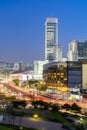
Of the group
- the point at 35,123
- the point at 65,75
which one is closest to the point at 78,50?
the point at 65,75

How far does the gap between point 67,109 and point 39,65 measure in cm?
12497

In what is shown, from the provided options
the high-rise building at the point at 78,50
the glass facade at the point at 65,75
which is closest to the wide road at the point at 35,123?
the glass facade at the point at 65,75

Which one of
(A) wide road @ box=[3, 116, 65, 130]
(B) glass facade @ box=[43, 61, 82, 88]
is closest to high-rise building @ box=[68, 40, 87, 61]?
(B) glass facade @ box=[43, 61, 82, 88]

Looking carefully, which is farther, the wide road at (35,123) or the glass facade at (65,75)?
the glass facade at (65,75)

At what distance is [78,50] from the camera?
152 meters

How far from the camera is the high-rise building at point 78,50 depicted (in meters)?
147

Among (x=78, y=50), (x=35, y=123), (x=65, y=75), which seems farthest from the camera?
(x=78, y=50)

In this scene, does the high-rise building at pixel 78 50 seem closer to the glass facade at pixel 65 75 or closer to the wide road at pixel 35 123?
the glass facade at pixel 65 75

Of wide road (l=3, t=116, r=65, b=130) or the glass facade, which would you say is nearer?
wide road (l=3, t=116, r=65, b=130)

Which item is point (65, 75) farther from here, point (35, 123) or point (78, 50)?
point (78, 50)

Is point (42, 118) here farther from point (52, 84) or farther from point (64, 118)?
point (52, 84)

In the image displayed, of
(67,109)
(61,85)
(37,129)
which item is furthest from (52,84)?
(37,129)

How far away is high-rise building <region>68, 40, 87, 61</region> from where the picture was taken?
14688 centimetres

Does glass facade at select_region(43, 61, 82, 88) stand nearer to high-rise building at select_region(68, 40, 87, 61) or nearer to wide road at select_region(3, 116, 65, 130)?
wide road at select_region(3, 116, 65, 130)
